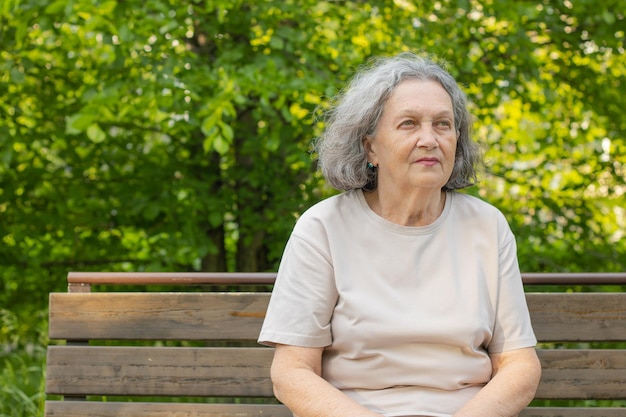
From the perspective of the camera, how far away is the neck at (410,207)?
244 centimetres

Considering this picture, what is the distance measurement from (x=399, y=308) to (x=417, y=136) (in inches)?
18.1

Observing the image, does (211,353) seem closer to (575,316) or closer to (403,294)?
(403,294)

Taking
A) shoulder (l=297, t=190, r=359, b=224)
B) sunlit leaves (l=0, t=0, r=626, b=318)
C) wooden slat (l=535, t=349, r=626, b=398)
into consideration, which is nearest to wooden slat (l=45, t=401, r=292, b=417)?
shoulder (l=297, t=190, r=359, b=224)

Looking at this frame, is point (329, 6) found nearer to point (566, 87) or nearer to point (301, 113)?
point (301, 113)

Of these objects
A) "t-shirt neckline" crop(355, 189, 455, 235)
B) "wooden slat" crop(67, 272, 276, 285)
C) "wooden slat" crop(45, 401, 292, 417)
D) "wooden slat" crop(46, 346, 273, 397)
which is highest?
"t-shirt neckline" crop(355, 189, 455, 235)

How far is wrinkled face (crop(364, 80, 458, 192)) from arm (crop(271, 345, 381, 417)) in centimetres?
53

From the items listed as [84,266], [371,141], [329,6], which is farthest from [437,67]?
[84,266]

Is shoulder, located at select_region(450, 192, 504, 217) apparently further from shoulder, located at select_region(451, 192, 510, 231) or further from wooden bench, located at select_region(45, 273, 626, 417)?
wooden bench, located at select_region(45, 273, 626, 417)

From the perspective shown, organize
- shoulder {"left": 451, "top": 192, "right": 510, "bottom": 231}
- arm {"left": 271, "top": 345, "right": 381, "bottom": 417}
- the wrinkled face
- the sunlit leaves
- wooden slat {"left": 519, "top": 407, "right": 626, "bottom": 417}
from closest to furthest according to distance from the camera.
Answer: arm {"left": 271, "top": 345, "right": 381, "bottom": 417} → the wrinkled face → shoulder {"left": 451, "top": 192, "right": 510, "bottom": 231} → wooden slat {"left": 519, "top": 407, "right": 626, "bottom": 417} → the sunlit leaves

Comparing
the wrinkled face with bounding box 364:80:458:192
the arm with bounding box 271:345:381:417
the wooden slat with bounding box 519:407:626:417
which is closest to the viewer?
the arm with bounding box 271:345:381:417

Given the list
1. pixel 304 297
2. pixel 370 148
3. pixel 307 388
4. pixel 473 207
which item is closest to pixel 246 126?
pixel 370 148

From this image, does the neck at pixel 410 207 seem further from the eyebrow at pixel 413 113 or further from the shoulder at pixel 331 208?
the eyebrow at pixel 413 113

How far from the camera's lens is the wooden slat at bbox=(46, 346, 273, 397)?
2859 mm

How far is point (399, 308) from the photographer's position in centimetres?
234
